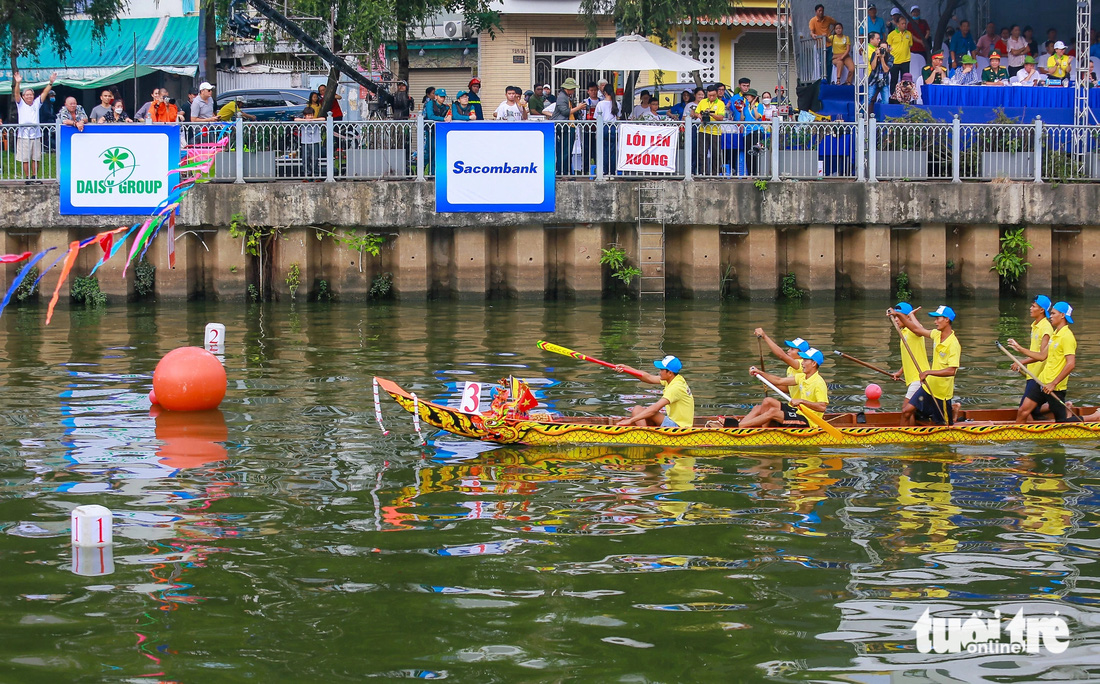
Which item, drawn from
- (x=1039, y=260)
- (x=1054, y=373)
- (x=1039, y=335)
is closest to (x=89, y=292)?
(x=1039, y=335)

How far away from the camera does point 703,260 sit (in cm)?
2367

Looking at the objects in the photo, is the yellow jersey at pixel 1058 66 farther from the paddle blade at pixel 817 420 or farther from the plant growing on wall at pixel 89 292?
the plant growing on wall at pixel 89 292

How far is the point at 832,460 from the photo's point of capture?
13172 millimetres

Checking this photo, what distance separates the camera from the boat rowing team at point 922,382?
44.4 ft

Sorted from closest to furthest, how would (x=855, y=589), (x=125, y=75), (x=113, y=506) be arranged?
1. (x=855, y=589)
2. (x=113, y=506)
3. (x=125, y=75)

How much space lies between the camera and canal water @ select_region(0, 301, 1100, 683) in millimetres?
7977

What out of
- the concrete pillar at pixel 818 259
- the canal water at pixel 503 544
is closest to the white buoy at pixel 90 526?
the canal water at pixel 503 544

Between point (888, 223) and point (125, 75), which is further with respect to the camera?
point (125, 75)

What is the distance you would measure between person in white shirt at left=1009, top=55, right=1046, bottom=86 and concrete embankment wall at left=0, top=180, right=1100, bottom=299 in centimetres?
259

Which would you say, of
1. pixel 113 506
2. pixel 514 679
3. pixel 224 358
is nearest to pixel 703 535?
pixel 514 679

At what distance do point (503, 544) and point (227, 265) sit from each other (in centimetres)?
1476

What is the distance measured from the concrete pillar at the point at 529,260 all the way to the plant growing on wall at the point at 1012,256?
329 inches

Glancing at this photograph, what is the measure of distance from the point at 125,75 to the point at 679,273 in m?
18.1

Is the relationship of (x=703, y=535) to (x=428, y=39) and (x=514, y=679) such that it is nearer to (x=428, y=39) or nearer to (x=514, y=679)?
(x=514, y=679)
